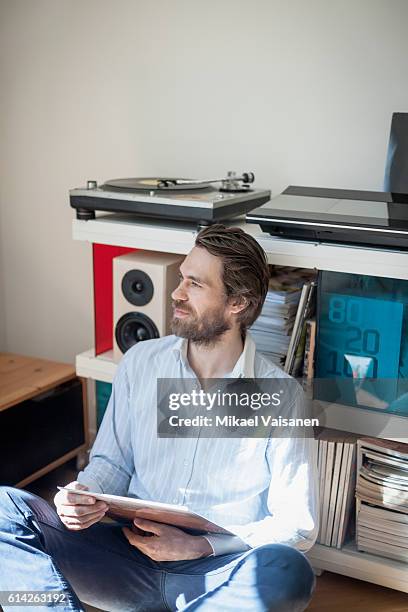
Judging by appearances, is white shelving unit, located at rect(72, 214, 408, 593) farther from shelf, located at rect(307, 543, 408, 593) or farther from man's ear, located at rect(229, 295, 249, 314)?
man's ear, located at rect(229, 295, 249, 314)

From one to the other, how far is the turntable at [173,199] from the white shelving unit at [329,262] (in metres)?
0.05

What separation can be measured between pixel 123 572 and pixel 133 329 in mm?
740

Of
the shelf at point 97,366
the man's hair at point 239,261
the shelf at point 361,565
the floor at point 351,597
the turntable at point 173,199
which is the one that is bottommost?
the floor at point 351,597

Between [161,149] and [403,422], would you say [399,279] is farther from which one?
[161,149]

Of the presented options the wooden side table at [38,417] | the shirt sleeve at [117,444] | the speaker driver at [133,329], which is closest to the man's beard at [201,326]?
the shirt sleeve at [117,444]

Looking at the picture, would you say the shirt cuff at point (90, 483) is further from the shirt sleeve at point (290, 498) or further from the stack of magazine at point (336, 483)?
the stack of magazine at point (336, 483)

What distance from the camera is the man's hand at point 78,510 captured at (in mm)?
1550

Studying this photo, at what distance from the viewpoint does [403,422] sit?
1858mm

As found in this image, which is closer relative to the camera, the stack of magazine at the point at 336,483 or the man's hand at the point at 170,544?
the man's hand at the point at 170,544

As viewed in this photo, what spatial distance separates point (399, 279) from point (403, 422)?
1.15 feet

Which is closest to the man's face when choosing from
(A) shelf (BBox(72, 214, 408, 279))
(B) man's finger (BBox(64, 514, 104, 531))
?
(A) shelf (BBox(72, 214, 408, 279))

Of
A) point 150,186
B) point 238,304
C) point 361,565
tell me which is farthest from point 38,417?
point 361,565

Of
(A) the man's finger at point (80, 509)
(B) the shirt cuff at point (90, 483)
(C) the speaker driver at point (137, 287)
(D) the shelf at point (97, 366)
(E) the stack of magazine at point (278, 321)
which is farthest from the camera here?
(D) the shelf at point (97, 366)

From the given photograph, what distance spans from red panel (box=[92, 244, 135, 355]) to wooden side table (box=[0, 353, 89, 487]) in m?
0.24
